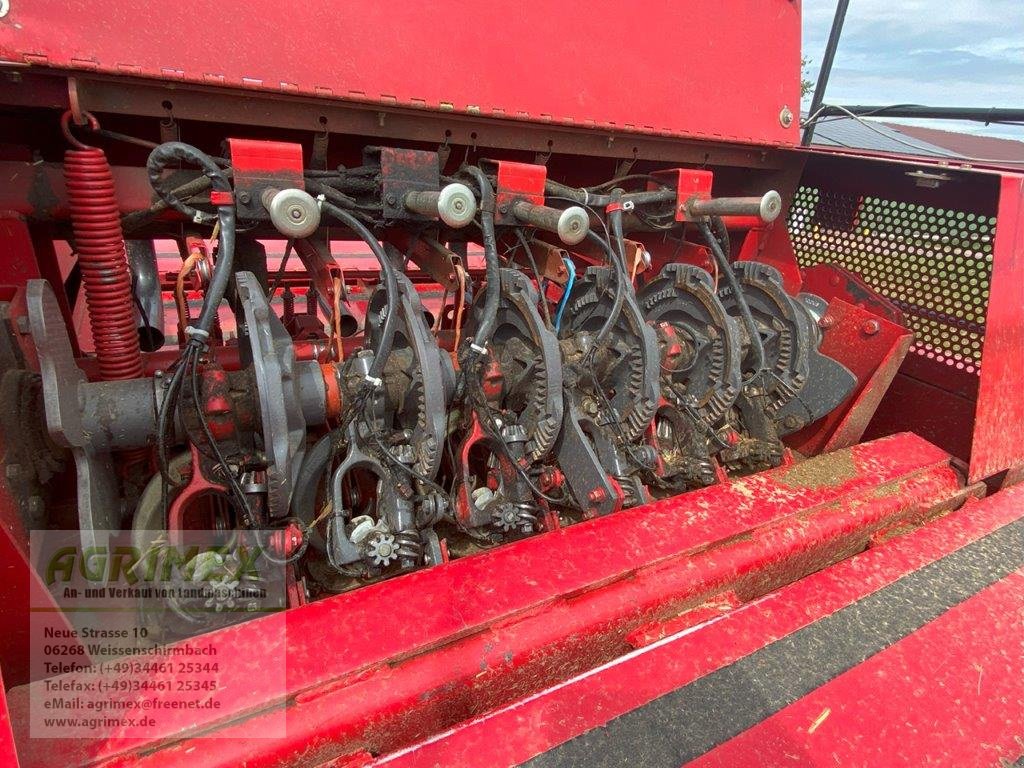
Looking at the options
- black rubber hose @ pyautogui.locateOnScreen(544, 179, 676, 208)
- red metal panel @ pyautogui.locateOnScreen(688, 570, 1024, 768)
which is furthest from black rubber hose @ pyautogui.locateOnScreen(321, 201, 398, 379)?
red metal panel @ pyautogui.locateOnScreen(688, 570, 1024, 768)

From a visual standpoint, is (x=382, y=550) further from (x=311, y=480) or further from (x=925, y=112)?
(x=925, y=112)

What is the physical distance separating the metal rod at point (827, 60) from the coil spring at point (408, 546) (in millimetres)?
2154

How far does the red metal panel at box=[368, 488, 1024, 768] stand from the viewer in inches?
37.2

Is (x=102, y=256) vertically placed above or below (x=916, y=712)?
above

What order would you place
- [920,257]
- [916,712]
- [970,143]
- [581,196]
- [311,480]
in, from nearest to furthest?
[916,712], [311,480], [581,196], [920,257], [970,143]

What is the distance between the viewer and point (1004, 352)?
74.0 inches

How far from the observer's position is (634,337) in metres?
1.72

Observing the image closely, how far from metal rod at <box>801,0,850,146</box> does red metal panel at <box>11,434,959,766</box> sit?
1.60 meters

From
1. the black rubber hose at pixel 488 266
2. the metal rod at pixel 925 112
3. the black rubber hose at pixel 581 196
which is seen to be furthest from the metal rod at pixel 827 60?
the black rubber hose at pixel 488 266

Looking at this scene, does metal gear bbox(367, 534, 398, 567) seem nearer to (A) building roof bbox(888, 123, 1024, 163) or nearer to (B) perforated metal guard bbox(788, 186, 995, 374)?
(B) perforated metal guard bbox(788, 186, 995, 374)

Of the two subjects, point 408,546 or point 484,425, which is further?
point 484,425

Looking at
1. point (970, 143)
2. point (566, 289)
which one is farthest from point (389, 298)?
point (970, 143)

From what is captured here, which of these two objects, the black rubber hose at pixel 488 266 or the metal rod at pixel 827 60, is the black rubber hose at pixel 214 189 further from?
the metal rod at pixel 827 60

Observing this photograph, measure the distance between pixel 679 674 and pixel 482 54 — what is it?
4.81 ft
